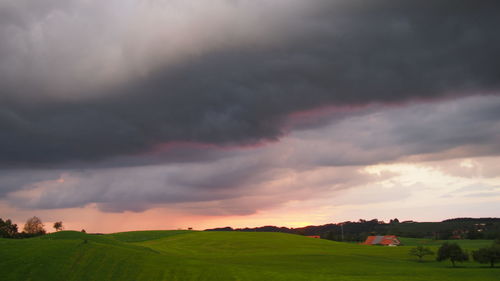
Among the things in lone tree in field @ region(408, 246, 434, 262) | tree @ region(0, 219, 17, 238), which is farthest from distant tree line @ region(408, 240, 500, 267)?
tree @ region(0, 219, 17, 238)

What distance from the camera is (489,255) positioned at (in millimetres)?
99375

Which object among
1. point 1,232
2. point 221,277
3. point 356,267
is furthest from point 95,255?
point 1,232

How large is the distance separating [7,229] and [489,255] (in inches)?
7017

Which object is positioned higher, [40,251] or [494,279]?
[40,251]

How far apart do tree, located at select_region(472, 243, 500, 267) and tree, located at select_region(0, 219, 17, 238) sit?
163714 millimetres

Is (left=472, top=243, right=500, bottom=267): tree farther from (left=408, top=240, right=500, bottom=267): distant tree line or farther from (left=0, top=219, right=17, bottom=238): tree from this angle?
(left=0, top=219, right=17, bottom=238): tree

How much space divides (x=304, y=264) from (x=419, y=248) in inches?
1668

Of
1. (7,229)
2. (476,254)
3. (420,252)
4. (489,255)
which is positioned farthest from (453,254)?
(7,229)

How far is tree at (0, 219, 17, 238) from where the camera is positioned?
168 metres

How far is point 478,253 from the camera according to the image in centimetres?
10200

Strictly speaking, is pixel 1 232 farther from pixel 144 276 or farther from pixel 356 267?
pixel 356 267

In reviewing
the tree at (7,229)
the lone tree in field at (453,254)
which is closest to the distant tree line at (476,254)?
the lone tree in field at (453,254)

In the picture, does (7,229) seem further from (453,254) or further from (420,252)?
(453,254)

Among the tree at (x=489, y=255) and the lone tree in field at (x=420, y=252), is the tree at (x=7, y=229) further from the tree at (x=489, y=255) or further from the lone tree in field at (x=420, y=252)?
the tree at (x=489, y=255)
